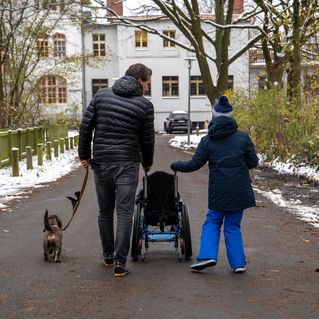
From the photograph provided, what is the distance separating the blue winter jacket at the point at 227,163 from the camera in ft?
20.3

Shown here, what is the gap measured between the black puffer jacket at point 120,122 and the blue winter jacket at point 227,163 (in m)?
0.60

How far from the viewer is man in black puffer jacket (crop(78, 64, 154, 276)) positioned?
6078mm

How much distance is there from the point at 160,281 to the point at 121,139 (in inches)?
52.6

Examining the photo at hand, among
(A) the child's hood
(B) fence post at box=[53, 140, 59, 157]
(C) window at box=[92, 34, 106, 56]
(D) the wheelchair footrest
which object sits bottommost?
(B) fence post at box=[53, 140, 59, 157]

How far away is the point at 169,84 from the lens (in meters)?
58.3

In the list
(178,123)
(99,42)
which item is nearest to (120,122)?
(178,123)

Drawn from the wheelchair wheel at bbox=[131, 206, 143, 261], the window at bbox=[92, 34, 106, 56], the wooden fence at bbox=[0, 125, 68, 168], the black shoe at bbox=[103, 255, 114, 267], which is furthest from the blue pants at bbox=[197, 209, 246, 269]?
the window at bbox=[92, 34, 106, 56]

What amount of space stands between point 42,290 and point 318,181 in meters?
9.79

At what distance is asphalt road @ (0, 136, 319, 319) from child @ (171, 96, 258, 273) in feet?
0.77

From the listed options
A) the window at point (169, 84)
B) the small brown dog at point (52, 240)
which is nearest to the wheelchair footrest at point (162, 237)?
the small brown dog at point (52, 240)

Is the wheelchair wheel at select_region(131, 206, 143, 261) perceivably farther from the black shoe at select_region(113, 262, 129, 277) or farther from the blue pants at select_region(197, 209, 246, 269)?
the blue pants at select_region(197, 209, 246, 269)

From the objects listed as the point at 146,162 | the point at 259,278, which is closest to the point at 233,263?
the point at 259,278

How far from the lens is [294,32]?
18734 mm

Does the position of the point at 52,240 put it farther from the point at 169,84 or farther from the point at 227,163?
the point at 169,84
